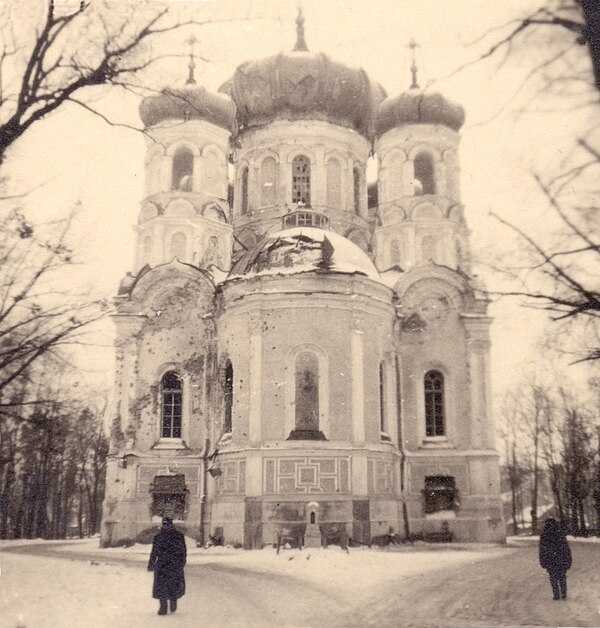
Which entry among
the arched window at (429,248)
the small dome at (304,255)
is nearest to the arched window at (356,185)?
the arched window at (429,248)

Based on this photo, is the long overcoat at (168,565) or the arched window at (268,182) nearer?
the long overcoat at (168,565)

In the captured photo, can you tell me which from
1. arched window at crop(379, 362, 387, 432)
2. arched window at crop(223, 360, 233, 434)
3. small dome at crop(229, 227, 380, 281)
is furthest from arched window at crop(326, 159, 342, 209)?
arched window at crop(223, 360, 233, 434)

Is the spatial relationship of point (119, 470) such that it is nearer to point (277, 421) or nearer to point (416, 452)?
point (277, 421)

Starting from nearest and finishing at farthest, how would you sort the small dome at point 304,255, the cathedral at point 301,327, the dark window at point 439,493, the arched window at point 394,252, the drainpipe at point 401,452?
the cathedral at point 301,327
the small dome at point 304,255
the drainpipe at point 401,452
the dark window at point 439,493
the arched window at point 394,252

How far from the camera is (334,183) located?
28.4m

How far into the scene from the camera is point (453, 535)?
936 inches

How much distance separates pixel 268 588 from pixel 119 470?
1167 centimetres

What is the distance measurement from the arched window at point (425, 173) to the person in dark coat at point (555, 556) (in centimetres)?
1815

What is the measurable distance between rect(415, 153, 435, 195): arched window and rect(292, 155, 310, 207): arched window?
3.55 meters

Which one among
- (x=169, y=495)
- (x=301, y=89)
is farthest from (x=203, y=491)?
(x=301, y=89)

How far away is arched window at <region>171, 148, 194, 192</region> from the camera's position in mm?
27297

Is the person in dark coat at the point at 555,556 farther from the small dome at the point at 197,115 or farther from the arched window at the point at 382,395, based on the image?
the small dome at the point at 197,115

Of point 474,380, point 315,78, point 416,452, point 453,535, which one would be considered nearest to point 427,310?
point 474,380

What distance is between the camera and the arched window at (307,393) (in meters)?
21.7
